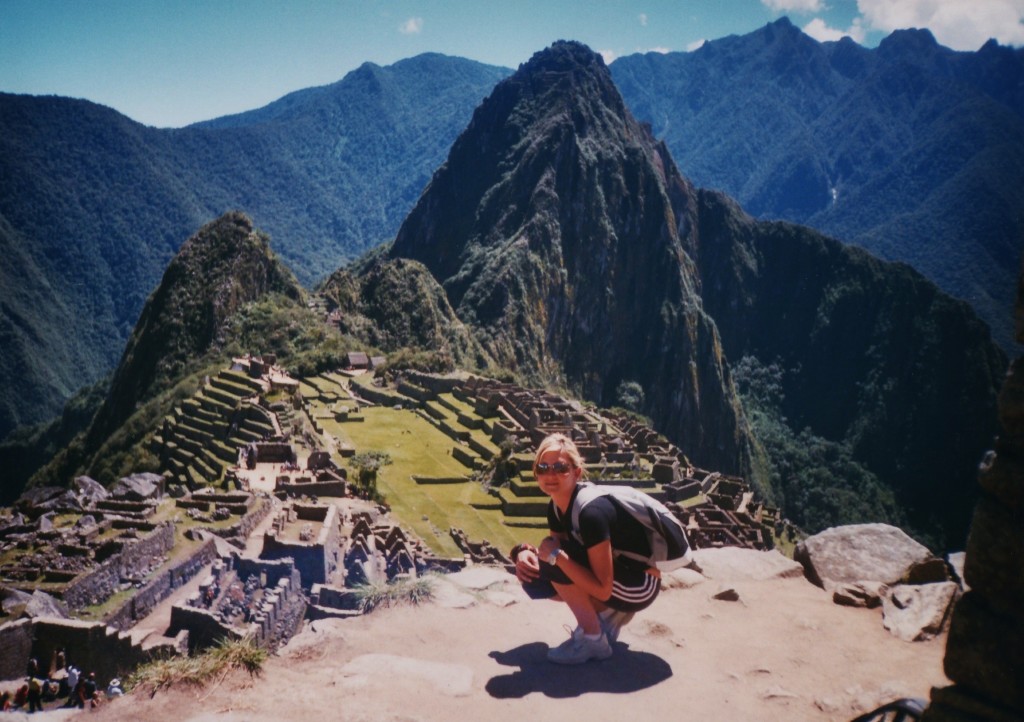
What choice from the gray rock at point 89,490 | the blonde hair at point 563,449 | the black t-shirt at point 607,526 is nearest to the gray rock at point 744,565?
the black t-shirt at point 607,526

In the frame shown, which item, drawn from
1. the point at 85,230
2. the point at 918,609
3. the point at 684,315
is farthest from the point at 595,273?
the point at 918,609

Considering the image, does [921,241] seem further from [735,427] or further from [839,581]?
[839,581]

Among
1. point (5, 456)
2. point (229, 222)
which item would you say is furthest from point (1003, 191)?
point (5, 456)

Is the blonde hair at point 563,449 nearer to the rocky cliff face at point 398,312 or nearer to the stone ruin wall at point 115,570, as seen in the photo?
the stone ruin wall at point 115,570

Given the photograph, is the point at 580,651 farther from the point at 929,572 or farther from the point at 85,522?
the point at 85,522

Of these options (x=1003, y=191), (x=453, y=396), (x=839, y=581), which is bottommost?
(x=453, y=396)

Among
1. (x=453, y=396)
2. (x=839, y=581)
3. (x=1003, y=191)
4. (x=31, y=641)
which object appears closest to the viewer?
(x=839, y=581)
